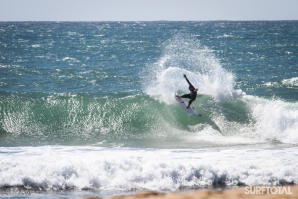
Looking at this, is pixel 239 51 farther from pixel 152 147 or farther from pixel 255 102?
pixel 152 147

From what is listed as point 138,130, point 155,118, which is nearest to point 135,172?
point 138,130

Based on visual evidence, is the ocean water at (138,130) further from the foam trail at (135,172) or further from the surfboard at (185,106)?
the surfboard at (185,106)

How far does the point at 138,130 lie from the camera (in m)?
15.2

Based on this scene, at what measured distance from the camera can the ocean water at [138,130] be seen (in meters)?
9.47

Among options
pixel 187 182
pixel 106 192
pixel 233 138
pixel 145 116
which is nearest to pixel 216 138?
pixel 233 138

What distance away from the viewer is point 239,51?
37656 millimetres

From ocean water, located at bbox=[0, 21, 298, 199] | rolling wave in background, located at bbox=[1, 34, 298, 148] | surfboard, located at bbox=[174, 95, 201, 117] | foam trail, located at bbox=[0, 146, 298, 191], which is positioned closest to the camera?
foam trail, located at bbox=[0, 146, 298, 191]

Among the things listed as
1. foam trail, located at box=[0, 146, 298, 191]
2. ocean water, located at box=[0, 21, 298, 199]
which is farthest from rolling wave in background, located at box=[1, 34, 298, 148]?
foam trail, located at box=[0, 146, 298, 191]

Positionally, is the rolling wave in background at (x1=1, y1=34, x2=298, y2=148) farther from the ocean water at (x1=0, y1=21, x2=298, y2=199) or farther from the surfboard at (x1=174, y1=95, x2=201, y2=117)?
the surfboard at (x1=174, y1=95, x2=201, y2=117)

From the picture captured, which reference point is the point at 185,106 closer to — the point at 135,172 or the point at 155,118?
the point at 155,118

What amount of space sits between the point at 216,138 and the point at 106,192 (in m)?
6.27

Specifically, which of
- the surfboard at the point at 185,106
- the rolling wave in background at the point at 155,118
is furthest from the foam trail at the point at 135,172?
the surfboard at the point at 185,106

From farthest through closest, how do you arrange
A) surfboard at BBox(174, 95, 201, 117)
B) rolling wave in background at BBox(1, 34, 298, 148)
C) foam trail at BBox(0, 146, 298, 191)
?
surfboard at BBox(174, 95, 201, 117) → rolling wave in background at BBox(1, 34, 298, 148) → foam trail at BBox(0, 146, 298, 191)

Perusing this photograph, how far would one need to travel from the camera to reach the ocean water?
947cm
